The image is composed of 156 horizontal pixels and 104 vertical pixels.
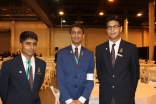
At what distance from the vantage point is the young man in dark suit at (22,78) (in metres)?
2.09

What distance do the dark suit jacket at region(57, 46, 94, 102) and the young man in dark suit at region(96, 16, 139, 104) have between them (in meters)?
0.16

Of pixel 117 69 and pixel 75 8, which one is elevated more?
pixel 75 8

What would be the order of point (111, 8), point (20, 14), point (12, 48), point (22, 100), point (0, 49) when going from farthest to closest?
point (0, 49)
point (12, 48)
point (20, 14)
point (111, 8)
point (22, 100)

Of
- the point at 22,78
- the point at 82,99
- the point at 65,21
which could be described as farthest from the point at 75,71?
the point at 65,21

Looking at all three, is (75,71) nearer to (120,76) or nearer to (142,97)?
(120,76)

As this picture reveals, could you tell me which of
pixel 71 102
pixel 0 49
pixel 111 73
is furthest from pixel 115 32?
pixel 0 49

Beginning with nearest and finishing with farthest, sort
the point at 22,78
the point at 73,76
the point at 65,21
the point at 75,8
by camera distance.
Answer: the point at 22,78 → the point at 73,76 → the point at 75,8 → the point at 65,21

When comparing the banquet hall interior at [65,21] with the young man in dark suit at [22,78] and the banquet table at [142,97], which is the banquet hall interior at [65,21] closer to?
the banquet table at [142,97]

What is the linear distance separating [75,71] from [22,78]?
1.79ft

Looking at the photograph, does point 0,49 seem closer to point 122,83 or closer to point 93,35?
point 93,35

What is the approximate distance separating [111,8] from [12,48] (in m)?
11.2

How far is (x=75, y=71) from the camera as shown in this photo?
2244 millimetres

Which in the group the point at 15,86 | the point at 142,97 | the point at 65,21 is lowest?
the point at 142,97

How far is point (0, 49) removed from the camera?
2398 cm
